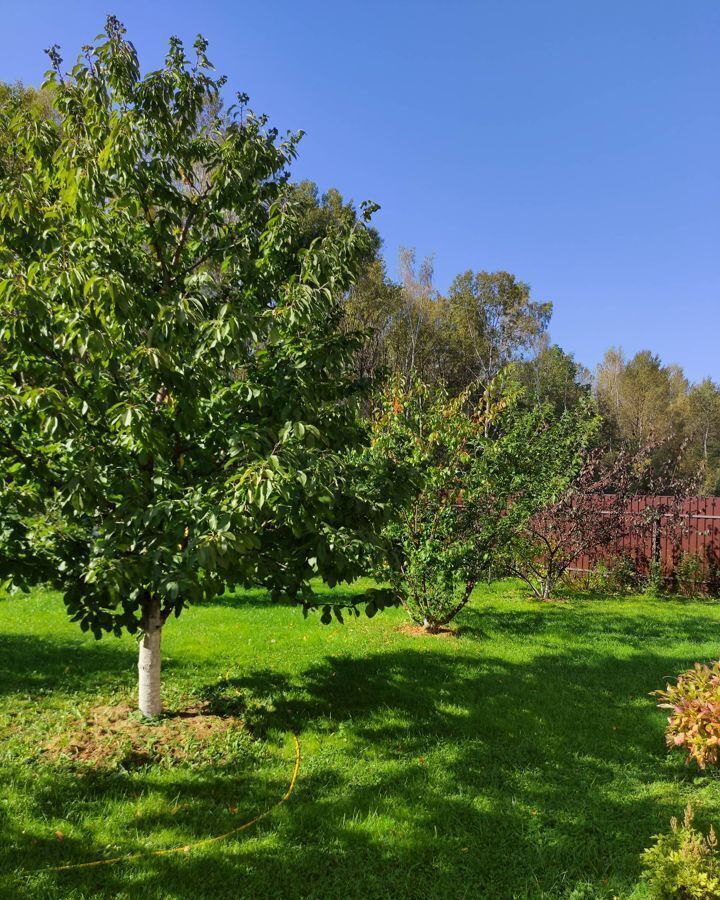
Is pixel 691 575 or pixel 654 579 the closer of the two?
pixel 691 575

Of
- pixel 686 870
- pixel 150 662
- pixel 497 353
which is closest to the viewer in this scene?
pixel 686 870

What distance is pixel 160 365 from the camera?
138 inches

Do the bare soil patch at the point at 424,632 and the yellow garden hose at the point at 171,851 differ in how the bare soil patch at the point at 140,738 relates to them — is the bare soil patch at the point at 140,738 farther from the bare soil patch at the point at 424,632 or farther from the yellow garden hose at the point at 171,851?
the bare soil patch at the point at 424,632

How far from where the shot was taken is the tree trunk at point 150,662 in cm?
480

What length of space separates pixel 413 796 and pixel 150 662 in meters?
2.30

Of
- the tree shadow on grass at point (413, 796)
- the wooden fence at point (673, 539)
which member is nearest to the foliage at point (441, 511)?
the tree shadow on grass at point (413, 796)

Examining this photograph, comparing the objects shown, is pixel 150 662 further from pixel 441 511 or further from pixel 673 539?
pixel 673 539

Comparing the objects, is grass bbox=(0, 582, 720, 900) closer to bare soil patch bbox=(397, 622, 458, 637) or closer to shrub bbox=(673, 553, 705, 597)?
bare soil patch bbox=(397, 622, 458, 637)

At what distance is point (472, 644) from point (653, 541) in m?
7.14

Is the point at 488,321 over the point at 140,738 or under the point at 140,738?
over

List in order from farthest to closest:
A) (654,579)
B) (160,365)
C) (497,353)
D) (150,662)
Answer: (497,353), (654,579), (150,662), (160,365)

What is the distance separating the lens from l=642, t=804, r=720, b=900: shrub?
2.62 metres

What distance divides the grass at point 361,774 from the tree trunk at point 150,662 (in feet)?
1.10

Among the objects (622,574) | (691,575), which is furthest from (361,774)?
(691,575)
